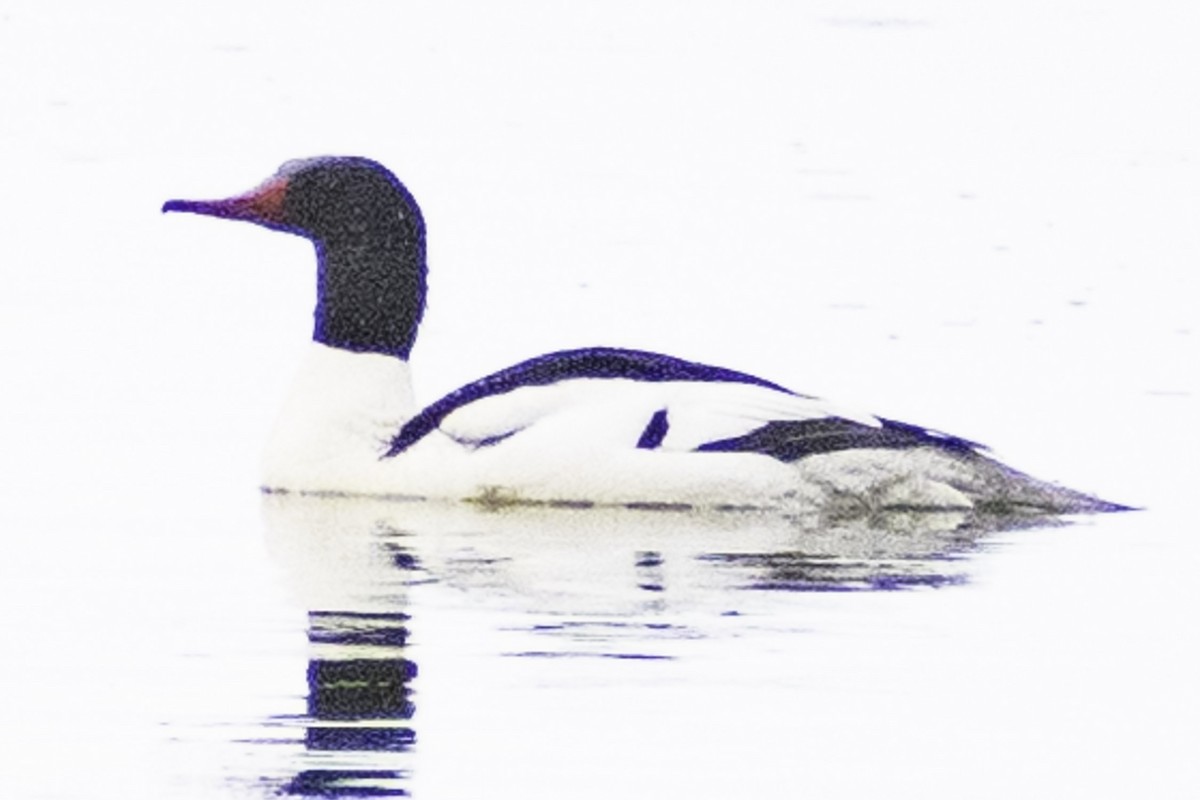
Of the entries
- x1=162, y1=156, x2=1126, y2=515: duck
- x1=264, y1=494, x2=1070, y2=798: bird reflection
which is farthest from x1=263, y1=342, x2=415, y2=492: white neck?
x1=264, y1=494, x2=1070, y2=798: bird reflection

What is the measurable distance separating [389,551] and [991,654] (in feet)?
7.67

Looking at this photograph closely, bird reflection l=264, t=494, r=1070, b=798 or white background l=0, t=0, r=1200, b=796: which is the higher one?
white background l=0, t=0, r=1200, b=796

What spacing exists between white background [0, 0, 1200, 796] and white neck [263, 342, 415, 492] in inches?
7.6

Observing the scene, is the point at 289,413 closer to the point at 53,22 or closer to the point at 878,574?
the point at 878,574

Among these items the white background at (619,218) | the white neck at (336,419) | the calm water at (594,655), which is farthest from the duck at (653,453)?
the white background at (619,218)

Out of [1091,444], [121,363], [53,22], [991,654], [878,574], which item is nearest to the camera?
[991,654]

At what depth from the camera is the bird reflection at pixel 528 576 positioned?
32.1 ft

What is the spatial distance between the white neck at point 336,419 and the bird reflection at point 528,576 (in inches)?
4.6

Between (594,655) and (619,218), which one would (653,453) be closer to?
(594,655)

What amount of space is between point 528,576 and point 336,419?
78.0 inches

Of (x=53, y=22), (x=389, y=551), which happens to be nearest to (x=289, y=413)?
(x=389, y=551)

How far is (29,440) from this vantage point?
45.9 feet

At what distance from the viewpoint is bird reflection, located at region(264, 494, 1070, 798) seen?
980 cm

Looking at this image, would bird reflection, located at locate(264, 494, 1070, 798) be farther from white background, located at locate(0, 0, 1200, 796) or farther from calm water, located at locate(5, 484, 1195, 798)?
white background, located at locate(0, 0, 1200, 796)
